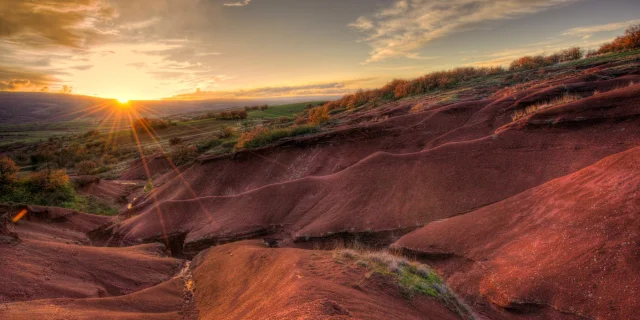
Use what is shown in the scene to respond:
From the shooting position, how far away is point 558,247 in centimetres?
744

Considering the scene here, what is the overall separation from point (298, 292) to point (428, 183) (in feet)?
29.1

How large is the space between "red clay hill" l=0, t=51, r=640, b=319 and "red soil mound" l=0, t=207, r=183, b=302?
0.06 meters

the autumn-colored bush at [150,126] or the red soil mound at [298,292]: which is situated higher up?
the autumn-colored bush at [150,126]

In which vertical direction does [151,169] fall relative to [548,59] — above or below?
below

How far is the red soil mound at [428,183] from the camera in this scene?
11438 millimetres

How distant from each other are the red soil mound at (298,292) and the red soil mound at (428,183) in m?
3.59

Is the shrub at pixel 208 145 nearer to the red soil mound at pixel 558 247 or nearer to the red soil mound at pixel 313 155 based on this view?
the red soil mound at pixel 313 155

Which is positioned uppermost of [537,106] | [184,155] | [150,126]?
[150,126]

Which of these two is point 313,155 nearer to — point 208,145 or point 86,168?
point 208,145

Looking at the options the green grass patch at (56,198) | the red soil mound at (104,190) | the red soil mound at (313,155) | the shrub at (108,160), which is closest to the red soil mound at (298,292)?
the red soil mound at (313,155)

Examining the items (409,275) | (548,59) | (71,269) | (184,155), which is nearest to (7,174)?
(184,155)

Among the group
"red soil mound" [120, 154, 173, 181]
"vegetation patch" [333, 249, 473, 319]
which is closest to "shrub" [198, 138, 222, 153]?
"red soil mound" [120, 154, 173, 181]

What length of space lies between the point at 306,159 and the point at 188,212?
817 cm

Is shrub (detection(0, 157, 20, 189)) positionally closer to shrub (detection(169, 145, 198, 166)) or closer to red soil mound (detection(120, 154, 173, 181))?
red soil mound (detection(120, 154, 173, 181))
